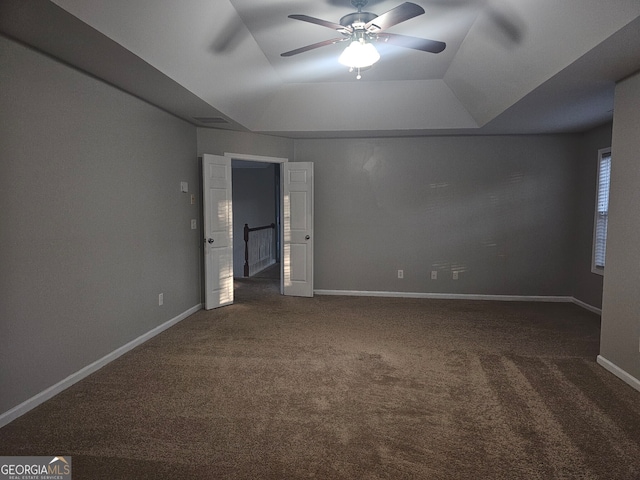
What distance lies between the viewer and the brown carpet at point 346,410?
7.06 ft

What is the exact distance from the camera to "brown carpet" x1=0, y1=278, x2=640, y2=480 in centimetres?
215

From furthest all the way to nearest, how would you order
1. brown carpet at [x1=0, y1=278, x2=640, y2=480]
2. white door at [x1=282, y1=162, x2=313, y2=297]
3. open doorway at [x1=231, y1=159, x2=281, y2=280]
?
open doorway at [x1=231, y1=159, x2=281, y2=280]
white door at [x1=282, y1=162, x2=313, y2=297]
brown carpet at [x1=0, y1=278, x2=640, y2=480]

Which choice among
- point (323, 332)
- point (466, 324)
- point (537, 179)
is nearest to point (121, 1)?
point (323, 332)

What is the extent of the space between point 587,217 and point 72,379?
20.7ft

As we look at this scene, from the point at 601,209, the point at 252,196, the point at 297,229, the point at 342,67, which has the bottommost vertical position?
the point at 297,229

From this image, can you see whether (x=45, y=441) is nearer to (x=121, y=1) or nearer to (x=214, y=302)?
(x=121, y=1)

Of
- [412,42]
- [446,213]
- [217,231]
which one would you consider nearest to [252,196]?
[217,231]

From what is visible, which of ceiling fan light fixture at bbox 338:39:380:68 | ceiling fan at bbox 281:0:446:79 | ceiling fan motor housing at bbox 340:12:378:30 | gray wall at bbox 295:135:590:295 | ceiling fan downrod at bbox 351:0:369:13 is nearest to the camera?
ceiling fan at bbox 281:0:446:79

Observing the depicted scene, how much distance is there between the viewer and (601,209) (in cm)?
518

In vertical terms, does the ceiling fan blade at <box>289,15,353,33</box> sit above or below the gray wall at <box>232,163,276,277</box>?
above

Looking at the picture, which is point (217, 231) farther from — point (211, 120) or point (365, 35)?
point (365, 35)

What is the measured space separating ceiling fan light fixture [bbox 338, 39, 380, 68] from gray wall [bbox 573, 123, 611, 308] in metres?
3.82

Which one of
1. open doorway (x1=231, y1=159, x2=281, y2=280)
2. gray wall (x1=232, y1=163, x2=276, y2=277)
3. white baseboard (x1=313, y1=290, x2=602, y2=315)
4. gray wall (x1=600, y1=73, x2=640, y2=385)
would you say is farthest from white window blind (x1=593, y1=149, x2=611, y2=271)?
gray wall (x1=232, y1=163, x2=276, y2=277)

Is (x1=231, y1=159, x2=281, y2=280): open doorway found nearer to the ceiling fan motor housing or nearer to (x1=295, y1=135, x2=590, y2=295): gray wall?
(x1=295, y1=135, x2=590, y2=295): gray wall
